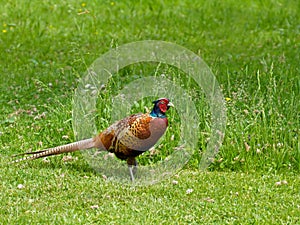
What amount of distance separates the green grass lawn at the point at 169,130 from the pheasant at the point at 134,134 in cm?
29

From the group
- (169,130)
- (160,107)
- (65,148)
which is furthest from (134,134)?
(169,130)

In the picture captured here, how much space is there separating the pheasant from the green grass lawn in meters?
0.29

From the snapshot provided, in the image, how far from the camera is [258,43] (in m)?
11.6

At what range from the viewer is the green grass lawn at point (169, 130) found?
561 centimetres

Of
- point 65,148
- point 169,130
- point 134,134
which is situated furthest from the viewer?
point 169,130

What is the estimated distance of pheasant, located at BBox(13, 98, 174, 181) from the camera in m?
6.02

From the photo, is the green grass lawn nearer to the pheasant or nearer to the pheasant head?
the pheasant

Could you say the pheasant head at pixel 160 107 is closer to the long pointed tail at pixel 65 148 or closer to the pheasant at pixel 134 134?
the pheasant at pixel 134 134

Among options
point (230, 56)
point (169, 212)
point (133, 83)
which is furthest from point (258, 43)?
point (169, 212)

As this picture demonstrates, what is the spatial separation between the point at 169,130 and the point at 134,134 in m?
1.18

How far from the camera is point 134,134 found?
238 inches

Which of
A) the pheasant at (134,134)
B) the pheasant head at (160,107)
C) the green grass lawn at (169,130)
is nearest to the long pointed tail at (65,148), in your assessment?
the pheasant at (134,134)

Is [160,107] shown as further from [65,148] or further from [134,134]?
[65,148]

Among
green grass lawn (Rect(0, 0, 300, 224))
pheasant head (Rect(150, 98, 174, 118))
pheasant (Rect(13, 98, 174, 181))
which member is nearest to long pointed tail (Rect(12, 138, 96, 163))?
pheasant (Rect(13, 98, 174, 181))
